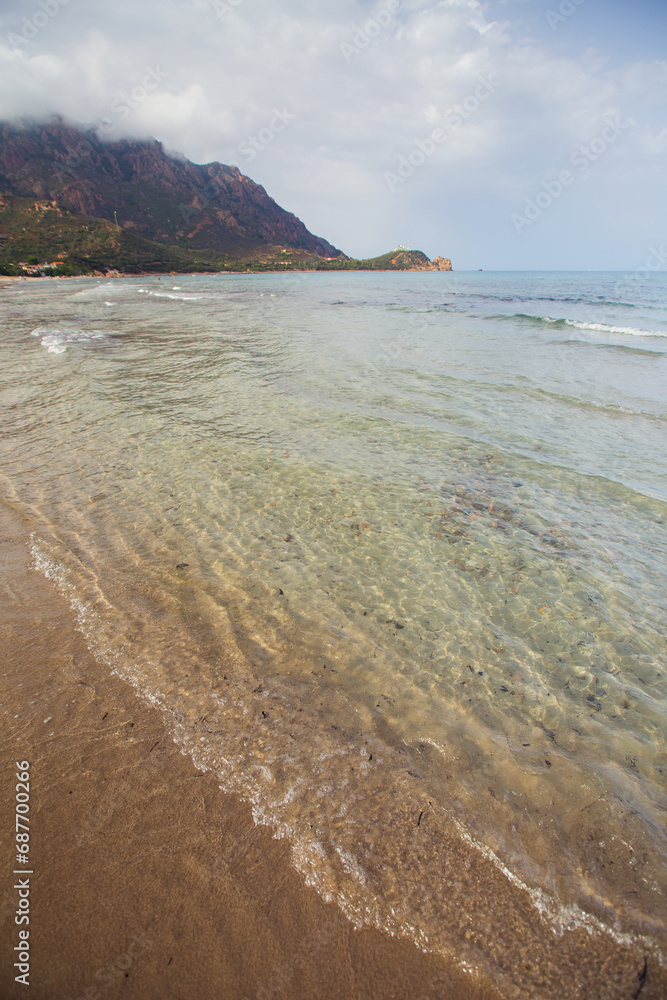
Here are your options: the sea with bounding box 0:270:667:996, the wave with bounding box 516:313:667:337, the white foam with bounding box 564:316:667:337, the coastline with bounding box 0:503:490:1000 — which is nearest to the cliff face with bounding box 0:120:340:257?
the wave with bounding box 516:313:667:337

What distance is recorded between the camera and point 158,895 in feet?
6.97

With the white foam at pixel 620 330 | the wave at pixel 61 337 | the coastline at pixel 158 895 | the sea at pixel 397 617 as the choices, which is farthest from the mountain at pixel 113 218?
the coastline at pixel 158 895

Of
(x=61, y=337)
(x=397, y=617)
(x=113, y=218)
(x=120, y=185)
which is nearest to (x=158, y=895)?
(x=397, y=617)

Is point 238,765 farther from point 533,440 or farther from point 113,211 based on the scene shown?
point 113,211

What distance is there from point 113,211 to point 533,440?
179 m

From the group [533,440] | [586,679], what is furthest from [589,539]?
[533,440]

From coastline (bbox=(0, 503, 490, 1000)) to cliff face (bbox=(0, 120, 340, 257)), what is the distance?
475 feet

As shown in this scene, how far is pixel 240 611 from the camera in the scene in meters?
4.16

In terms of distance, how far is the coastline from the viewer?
1886 millimetres

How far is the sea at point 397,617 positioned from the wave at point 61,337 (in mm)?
6014

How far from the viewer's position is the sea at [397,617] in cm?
244

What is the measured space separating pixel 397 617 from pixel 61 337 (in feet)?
63.8

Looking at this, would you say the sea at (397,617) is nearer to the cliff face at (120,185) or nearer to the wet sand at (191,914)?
the wet sand at (191,914)

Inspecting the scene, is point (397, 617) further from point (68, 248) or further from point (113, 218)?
point (113, 218)
